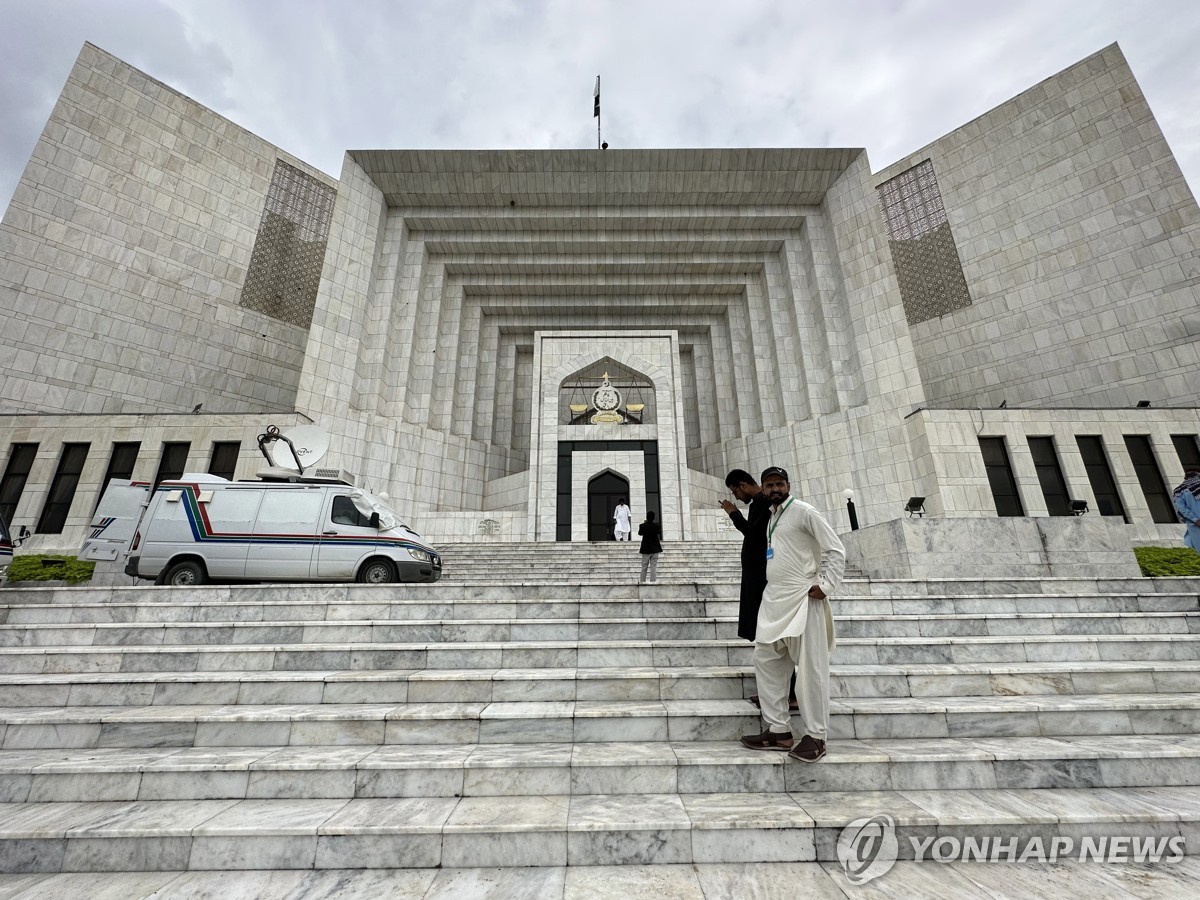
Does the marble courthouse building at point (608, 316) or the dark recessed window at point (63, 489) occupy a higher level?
the marble courthouse building at point (608, 316)

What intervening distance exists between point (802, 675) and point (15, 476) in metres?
23.0

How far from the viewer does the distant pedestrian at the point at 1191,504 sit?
6537 millimetres

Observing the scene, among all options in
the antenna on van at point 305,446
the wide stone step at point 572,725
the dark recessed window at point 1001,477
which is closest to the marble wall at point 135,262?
the antenna on van at point 305,446

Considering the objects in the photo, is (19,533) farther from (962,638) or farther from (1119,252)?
(1119,252)

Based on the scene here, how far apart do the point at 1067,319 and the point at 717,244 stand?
13.8 meters

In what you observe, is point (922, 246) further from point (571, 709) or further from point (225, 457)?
point (225, 457)

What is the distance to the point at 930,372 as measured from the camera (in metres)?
21.7

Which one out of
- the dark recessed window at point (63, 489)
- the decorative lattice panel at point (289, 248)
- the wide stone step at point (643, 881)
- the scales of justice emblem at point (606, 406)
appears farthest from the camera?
the decorative lattice panel at point (289, 248)

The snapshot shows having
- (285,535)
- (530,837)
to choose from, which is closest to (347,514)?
(285,535)

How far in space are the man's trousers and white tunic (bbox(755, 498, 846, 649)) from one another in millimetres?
72

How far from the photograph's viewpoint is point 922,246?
22688 millimetres

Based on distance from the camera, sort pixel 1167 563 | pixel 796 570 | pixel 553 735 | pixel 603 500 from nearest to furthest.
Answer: pixel 796 570 → pixel 553 735 → pixel 1167 563 → pixel 603 500

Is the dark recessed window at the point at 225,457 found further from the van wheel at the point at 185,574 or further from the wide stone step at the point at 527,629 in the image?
the wide stone step at the point at 527,629

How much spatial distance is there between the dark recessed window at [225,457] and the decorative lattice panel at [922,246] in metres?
27.0
